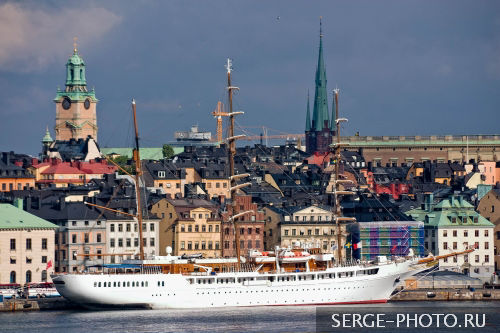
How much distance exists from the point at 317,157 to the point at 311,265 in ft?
298

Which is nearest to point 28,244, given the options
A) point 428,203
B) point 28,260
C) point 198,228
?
point 28,260

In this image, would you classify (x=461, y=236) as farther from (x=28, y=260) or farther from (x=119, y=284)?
(x=119, y=284)

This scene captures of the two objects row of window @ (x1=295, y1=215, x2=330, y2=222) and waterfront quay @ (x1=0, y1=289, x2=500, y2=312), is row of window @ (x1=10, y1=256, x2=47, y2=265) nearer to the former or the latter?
waterfront quay @ (x1=0, y1=289, x2=500, y2=312)

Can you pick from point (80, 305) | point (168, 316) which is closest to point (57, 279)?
point (80, 305)

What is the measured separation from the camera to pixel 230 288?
106375 mm

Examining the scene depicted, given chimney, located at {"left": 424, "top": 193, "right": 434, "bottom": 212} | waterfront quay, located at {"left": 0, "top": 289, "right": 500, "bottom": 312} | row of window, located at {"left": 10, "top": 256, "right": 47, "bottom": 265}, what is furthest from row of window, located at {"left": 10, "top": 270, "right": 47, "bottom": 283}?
chimney, located at {"left": 424, "top": 193, "right": 434, "bottom": 212}

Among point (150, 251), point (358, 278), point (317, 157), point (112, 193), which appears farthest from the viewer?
point (317, 157)

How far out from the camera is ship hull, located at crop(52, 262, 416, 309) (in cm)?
10444

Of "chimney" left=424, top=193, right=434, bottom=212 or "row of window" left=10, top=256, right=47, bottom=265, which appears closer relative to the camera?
"row of window" left=10, top=256, right=47, bottom=265

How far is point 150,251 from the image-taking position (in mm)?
124625

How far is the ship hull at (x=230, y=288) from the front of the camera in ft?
343

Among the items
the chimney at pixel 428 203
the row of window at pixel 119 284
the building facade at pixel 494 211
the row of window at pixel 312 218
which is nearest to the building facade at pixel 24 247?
the row of window at pixel 119 284

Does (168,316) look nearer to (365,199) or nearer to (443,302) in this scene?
(443,302)

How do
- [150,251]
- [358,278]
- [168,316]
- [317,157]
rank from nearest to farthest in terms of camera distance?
[168,316], [358,278], [150,251], [317,157]
